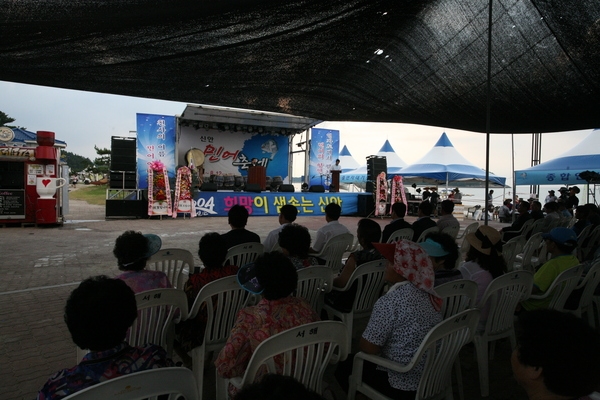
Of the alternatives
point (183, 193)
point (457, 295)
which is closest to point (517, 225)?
point (457, 295)

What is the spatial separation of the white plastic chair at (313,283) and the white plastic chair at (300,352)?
0.87 metres

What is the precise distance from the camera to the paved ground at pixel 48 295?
2.54 meters

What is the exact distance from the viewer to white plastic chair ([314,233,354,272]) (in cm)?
412

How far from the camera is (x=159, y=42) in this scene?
3422 mm

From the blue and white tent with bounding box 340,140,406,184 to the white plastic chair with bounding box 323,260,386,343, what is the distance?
66.4 feet

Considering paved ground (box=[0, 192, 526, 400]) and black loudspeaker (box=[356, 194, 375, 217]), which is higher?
black loudspeaker (box=[356, 194, 375, 217])

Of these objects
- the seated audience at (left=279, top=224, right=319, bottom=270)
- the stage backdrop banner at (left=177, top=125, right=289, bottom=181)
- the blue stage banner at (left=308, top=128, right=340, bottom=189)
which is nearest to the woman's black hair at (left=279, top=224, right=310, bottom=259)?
the seated audience at (left=279, top=224, right=319, bottom=270)

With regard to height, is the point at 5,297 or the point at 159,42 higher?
the point at 159,42

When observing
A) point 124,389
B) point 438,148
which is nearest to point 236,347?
point 124,389

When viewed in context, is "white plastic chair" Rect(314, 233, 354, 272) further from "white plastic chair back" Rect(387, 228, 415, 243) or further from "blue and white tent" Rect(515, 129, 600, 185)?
"blue and white tent" Rect(515, 129, 600, 185)

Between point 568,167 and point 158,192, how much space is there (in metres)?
12.3

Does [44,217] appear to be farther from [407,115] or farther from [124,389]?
[124,389]

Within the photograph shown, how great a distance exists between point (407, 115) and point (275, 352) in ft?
17.7

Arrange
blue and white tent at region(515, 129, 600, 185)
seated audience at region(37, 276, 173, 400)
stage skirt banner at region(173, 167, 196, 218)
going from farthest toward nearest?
1. stage skirt banner at region(173, 167, 196, 218)
2. blue and white tent at region(515, 129, 600, 185)
3. seated audience at region(37, 276, 173, 400)
